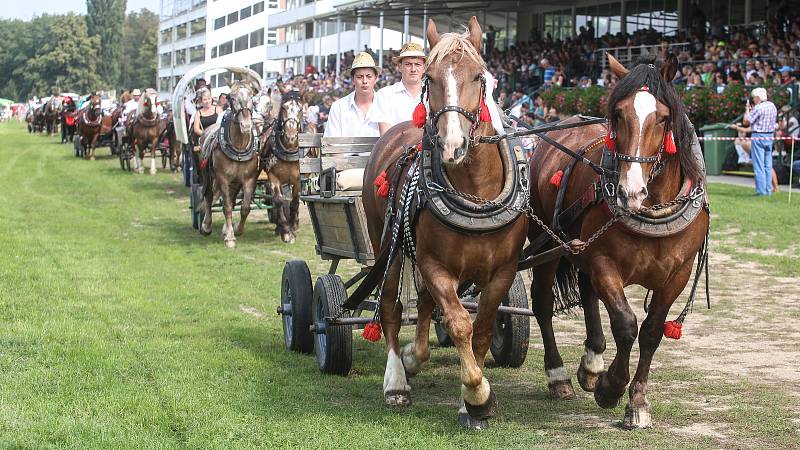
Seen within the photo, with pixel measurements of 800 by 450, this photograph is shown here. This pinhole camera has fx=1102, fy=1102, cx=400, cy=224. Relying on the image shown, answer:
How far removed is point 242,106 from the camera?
547 inches

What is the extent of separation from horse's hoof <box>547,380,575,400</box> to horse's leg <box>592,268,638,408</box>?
65cm

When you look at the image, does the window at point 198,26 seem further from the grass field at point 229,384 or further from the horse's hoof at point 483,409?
the horse's hoof at point 483,409

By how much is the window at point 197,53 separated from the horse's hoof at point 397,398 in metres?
94.0

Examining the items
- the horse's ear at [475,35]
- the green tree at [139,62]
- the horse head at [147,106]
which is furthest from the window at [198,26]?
the horse's ear at [475,35]

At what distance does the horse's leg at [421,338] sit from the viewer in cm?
658

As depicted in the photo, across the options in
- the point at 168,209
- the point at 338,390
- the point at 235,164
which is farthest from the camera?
the point at 168,209

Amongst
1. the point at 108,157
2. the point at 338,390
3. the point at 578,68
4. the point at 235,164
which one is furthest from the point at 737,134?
the point at 108,157

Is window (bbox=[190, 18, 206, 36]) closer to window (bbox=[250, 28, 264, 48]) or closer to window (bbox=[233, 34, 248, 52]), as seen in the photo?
window (bbox=[233, 34, 248, 52])

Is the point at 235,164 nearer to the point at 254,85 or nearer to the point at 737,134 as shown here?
the point at 254,85

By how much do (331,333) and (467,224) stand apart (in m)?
1.81

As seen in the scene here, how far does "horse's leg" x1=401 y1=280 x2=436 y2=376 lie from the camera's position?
658cm

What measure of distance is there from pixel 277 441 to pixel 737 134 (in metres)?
16.8

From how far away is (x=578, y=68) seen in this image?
93.7ft

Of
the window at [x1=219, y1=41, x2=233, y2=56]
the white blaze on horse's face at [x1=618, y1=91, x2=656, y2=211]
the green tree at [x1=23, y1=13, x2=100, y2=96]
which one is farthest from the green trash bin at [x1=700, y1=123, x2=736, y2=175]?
the green tree at [x1=23, y1=13, x2=100, y2=96]
